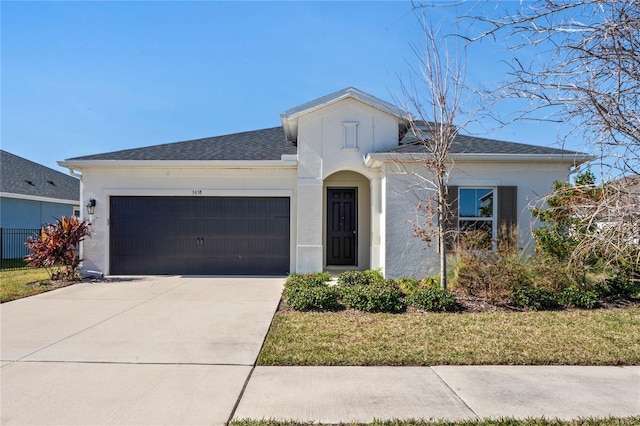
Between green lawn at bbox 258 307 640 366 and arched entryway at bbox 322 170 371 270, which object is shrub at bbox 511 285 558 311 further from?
arched entryway at bbox 322 170 371 270

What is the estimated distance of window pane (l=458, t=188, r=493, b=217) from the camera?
994 centimetres

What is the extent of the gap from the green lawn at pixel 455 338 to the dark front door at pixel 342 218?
5345 mm

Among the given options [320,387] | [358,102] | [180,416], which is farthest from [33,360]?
[358,102]

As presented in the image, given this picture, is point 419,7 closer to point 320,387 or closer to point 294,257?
point 320,387

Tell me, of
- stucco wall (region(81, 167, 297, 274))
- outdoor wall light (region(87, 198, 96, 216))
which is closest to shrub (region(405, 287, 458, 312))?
stucco wall (region(81, 167, 297, 274))

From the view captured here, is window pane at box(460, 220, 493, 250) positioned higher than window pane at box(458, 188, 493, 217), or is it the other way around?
window pane at box(458, 188, 493, 217)

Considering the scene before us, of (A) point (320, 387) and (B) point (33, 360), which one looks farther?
(B) point (33, 360)

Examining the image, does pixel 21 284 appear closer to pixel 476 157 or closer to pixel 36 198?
pixel 36 198

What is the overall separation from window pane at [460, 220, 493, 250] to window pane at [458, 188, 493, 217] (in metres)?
0.21

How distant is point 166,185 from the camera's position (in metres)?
11.3

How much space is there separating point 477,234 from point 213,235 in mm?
7323

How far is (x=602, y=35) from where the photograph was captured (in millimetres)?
2789

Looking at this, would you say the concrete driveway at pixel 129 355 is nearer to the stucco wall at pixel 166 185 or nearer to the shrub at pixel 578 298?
the stucco wall at pixel 166 185

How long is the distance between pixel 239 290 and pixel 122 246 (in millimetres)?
4722
